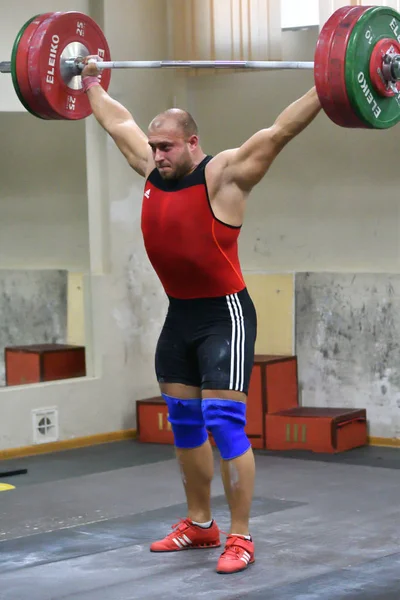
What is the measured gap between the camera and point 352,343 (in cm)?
588

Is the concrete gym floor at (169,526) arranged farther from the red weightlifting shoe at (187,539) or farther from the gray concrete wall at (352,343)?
the gray concrete wall at (352,343)

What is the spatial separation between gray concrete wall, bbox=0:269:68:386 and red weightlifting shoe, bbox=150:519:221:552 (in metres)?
2.51

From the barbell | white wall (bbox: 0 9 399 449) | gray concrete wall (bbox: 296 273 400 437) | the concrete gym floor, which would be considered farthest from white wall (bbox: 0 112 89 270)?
the barbell

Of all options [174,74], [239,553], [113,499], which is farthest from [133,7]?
[239,553]

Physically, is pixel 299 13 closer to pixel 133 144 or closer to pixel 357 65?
pixel 133 144

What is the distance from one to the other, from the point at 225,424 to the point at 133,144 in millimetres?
997

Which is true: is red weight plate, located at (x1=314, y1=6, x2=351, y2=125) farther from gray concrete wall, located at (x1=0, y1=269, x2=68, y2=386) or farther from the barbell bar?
gray concrete wall, located at (x1=0, y1=269, x2=68, y2=386)

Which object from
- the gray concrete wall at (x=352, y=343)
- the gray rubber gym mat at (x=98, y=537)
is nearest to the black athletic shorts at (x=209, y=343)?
the gray rubber gym mat at (x=98, y=537)

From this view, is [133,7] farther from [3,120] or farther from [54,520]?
[54,520]

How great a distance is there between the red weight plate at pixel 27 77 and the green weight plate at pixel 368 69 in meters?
1.21

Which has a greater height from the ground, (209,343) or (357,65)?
(357,65)

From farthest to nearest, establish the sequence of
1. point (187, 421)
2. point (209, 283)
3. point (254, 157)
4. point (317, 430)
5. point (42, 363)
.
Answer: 1. point (42, 363)
2. point (317, 430)
3. point (187, 421)
4. point (209, 283)
5. point (254, 157)

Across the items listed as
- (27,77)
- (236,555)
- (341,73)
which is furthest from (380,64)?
(236,555)

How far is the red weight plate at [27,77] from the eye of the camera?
4.01m
